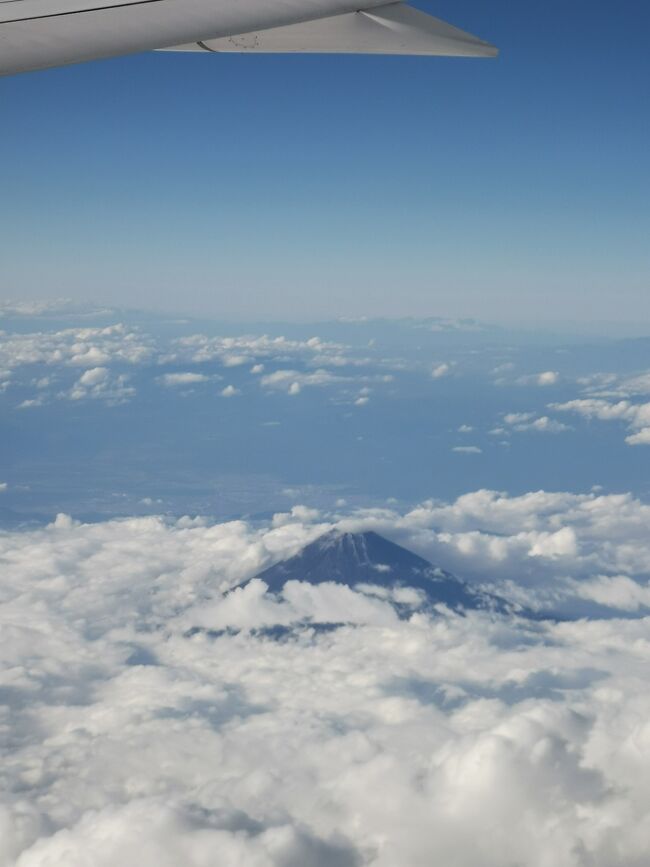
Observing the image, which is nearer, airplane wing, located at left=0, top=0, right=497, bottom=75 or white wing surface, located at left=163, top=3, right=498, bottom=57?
airplane wing, located at left=0, top=0, right=497, bottom=75

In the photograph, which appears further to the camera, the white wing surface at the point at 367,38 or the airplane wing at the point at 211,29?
the white wing surface at the point at 367,38

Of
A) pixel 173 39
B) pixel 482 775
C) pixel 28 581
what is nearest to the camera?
pixel 173 39

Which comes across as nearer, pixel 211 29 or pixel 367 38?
pixel 211 29

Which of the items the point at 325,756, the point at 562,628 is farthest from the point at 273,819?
the point at 562,628

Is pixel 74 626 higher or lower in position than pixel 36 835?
higher

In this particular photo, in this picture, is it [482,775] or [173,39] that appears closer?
[173,39]

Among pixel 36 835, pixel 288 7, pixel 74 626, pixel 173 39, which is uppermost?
pixel 288 7

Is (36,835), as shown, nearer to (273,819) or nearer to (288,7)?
(273,819)

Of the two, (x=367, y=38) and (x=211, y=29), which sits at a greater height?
(x=367, y=38)
